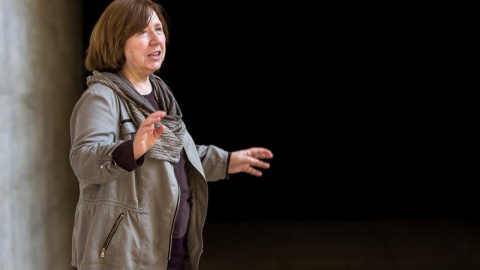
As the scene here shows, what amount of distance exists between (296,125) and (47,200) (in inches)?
73.9

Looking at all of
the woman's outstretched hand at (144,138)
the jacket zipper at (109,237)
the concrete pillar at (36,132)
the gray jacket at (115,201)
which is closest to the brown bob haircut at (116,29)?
the gray jacket at (115,201)

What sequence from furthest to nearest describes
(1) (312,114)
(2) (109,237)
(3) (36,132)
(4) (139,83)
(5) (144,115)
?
(1) (312,114) < (3) (36,132) < (4) (139,83) < (5) (144,115) < (2) (109,237)

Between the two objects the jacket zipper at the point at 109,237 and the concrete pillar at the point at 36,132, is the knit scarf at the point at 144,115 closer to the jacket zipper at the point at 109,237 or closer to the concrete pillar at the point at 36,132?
the jacket zipper at the point at 109,237

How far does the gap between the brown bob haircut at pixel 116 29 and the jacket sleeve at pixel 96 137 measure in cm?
15

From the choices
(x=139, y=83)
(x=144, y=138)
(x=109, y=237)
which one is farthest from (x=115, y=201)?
(x=139, y=83)

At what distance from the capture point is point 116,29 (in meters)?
2.02

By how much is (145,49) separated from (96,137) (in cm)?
35

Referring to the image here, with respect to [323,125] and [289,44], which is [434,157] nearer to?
[323,125]

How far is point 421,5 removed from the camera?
444 cm

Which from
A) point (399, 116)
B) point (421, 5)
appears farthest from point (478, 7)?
point (399, 116)

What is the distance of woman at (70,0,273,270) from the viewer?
1.83 m

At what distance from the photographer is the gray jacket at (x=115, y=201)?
186cm

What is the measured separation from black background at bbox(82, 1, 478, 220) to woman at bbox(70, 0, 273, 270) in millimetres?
2092

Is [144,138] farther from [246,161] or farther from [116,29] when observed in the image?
[246,161]
